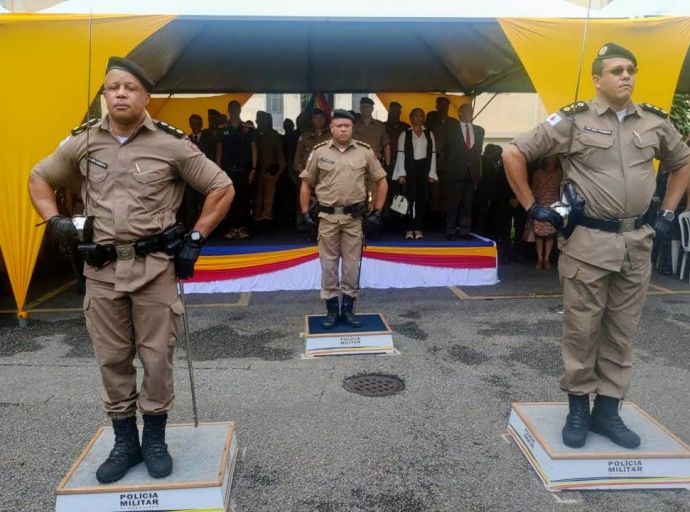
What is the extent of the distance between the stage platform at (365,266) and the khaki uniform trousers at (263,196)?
5.82 feet

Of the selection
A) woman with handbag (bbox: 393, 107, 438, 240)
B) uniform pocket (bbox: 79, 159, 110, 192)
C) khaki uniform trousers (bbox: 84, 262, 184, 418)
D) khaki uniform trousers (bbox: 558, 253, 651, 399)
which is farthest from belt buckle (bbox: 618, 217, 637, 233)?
woman with handbag (bbox: 393, 107, 438, 240)

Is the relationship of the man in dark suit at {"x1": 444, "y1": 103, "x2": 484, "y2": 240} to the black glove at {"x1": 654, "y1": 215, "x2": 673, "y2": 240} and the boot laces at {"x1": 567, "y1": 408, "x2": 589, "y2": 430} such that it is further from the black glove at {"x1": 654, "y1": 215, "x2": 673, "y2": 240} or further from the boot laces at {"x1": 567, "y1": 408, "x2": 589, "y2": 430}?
the boot laces at {"x1": 567, "y1": 408, "x2": 589, "y2": 430}

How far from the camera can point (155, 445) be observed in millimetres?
2902

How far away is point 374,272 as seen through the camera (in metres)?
7.48

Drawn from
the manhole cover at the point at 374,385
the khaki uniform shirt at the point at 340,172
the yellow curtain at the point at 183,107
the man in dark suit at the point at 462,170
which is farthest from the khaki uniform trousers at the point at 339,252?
the yellow curtain at the point at 183,107

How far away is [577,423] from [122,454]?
2.37 m

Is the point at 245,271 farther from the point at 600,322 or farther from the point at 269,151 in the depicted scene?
the point at 600,322

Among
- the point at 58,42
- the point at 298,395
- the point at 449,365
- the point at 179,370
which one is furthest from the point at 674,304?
the point at 58,42

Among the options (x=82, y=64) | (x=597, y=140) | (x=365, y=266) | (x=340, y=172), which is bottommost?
(x=365, y=266)

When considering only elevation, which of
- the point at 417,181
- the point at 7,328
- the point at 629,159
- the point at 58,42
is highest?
the point at 58,42

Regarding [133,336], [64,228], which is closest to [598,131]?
Result: [133,336]

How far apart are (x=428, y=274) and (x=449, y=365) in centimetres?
285

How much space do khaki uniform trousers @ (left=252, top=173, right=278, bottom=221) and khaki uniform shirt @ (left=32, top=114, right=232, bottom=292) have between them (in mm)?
6552

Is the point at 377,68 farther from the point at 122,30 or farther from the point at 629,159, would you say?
the point at 629,159
